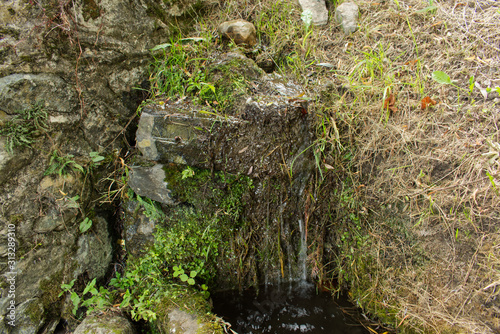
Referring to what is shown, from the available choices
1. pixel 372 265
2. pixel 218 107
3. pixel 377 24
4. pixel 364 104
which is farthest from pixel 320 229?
pixel 377 24

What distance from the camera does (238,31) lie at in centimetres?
311

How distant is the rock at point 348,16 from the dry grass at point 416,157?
12cm

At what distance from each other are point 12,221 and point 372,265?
10.7 feet

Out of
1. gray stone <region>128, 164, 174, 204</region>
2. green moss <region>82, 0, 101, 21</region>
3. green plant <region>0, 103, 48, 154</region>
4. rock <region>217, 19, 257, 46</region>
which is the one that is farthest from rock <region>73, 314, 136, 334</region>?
rock <region>217, 19, 257, 46</region>

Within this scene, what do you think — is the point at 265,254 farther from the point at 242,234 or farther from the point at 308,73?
the point at 308,73

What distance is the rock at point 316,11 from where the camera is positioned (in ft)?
11.0

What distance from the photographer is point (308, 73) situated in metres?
3.00

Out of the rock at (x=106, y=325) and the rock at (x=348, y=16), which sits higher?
the rock at (x=348, y=16)

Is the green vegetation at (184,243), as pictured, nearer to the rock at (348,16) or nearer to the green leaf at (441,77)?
the green leaf at (441,77)

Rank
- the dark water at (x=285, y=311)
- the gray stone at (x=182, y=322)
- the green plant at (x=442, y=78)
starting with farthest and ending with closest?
the dark water at (x=285, y=311)
the green plant at (x=442, y=78)
the gray stone at (x=182, y=322)

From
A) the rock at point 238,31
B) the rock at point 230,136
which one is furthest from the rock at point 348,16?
the rock at point 230,136

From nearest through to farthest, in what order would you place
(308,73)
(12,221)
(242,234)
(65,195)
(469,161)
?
(469,161), (12,221), (65,195), (242,234), (308,73)

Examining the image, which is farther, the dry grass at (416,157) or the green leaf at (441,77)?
the green leaf at (441,77)

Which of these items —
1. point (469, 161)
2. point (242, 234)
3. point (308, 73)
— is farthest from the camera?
point (308, 73)
